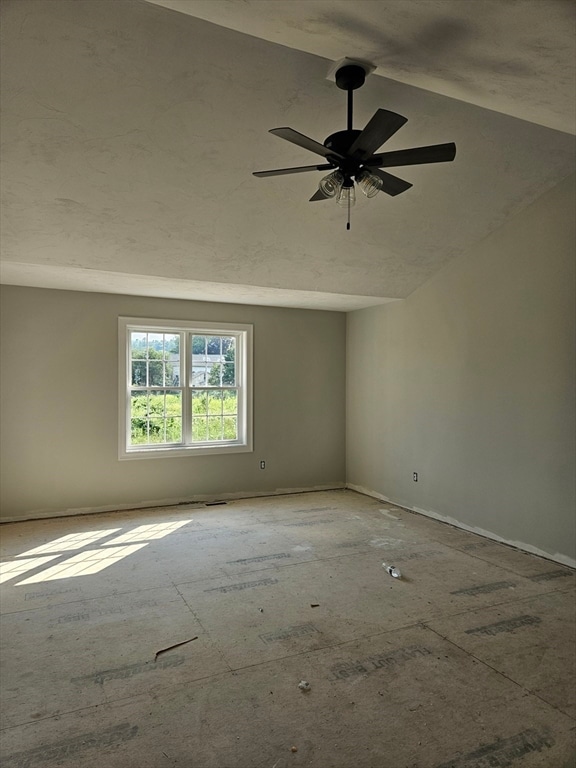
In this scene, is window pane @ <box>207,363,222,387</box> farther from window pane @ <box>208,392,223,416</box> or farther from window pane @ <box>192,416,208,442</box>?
window pane @ <box>192,416,208,442</box>

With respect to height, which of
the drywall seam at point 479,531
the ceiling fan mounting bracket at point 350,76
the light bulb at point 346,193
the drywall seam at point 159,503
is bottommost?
the drywall seam at point 479,531

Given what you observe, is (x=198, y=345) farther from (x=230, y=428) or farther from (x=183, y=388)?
(x=230, y=428)

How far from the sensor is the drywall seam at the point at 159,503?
5320 millimetres

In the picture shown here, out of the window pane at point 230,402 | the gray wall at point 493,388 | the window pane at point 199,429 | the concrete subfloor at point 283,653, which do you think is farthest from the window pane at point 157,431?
the gray wall at point 493,388

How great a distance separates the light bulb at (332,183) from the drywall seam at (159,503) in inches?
172

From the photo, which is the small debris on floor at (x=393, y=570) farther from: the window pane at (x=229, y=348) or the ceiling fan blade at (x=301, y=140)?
the window pane at (x=229, y=348)

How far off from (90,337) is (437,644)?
4.59 meters

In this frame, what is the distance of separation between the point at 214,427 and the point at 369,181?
4247 mm

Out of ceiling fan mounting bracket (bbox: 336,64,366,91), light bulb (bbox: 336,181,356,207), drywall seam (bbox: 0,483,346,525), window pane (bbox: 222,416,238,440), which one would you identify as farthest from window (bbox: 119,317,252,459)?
ceiling fan mounting bracket (bbox: 336,64,366,91)

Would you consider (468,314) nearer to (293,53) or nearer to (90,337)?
(293,53)

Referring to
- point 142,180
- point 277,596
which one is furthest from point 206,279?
point 277,596

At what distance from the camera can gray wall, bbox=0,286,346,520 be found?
5.26 m

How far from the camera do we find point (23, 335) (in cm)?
527

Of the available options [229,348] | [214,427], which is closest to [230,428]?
[214,427]
